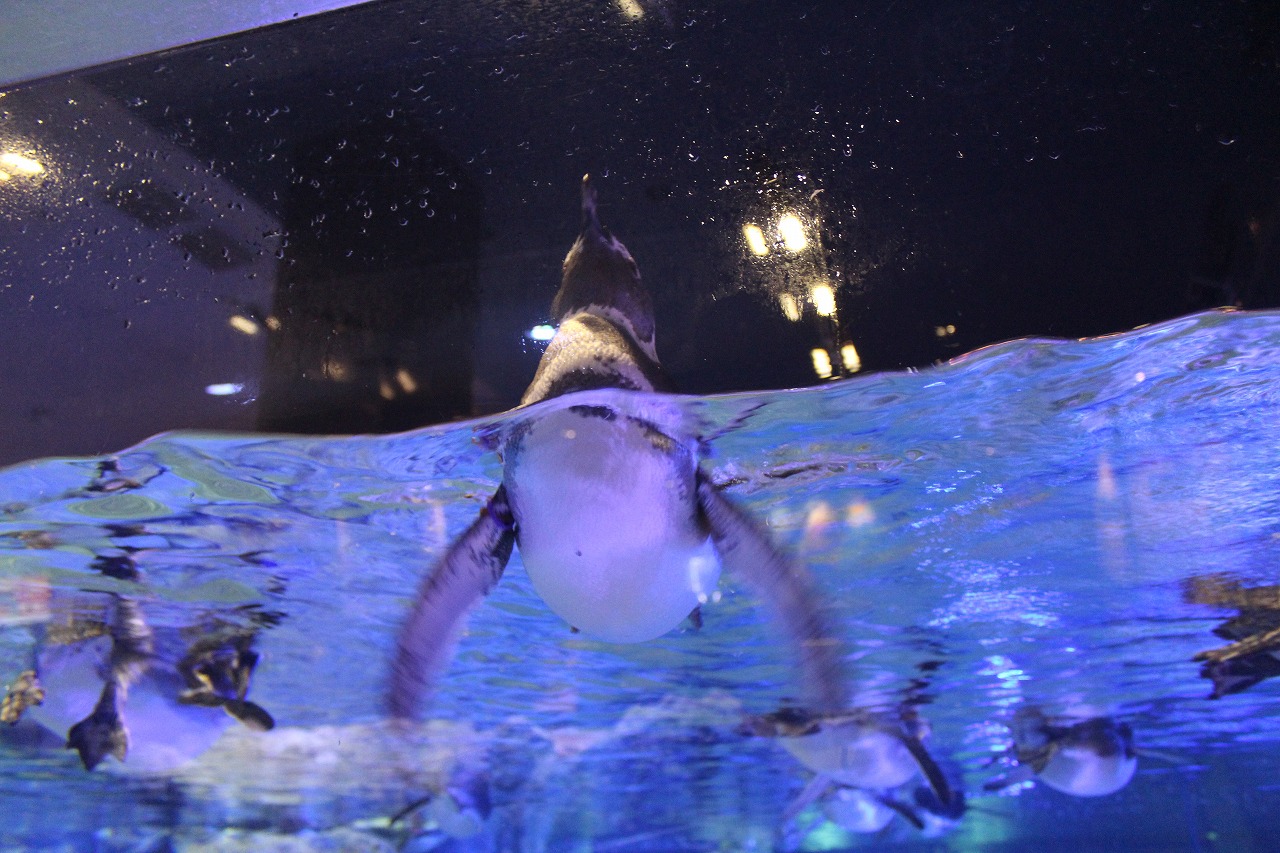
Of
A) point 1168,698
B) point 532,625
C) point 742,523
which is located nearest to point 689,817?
point 1168,698

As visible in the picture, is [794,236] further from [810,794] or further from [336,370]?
[810,794]

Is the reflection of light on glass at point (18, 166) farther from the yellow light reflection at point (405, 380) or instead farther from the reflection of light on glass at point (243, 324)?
the yellow light reflection at point (405, 380)

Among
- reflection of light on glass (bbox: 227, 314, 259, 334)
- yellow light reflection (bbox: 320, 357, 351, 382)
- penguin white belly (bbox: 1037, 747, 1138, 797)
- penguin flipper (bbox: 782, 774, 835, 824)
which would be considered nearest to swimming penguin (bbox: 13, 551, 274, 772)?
reflection of light on glass (bbox: 227, 314, 259, 334)

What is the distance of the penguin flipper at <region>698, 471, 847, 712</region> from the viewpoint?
9.02 ft

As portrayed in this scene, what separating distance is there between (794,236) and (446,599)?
1865 millimetres

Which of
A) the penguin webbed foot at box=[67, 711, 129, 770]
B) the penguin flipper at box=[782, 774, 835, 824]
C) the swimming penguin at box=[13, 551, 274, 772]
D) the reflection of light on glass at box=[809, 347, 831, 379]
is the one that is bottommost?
the penguin flipper at box=[782, 774, 835, 824]

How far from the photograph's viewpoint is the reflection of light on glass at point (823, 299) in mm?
2443

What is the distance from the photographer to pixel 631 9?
2500 mm

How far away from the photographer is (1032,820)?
1725 cm

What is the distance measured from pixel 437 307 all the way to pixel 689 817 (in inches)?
587

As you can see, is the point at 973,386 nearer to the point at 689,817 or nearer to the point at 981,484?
the point at 981,484

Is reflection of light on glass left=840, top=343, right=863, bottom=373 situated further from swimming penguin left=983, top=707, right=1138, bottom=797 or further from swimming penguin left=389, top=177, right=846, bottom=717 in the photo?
swimming penguin left=983, top=707, right=1138, bottom=797

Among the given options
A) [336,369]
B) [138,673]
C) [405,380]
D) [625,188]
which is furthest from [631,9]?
[138,673]

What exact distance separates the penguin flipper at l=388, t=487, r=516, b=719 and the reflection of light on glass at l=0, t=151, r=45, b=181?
2.03m
